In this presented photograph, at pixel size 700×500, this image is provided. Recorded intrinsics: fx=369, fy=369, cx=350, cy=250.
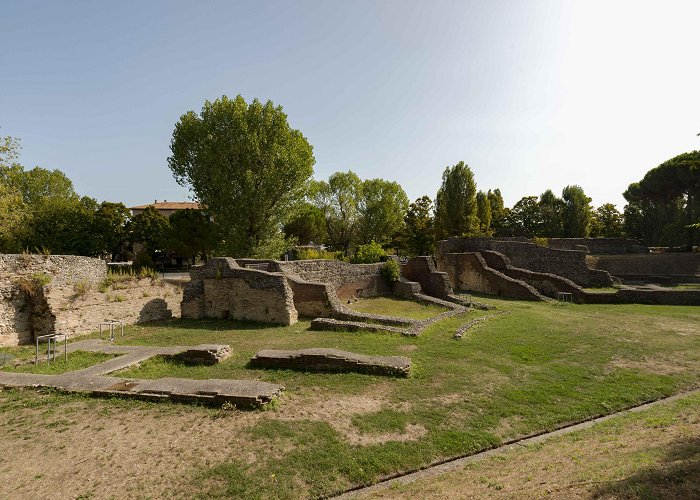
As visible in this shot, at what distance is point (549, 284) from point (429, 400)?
19.3 metres

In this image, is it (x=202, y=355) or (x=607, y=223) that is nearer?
(x=202, y=355)

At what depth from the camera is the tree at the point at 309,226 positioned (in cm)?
4825

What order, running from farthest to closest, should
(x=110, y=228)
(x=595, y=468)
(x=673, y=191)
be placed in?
(x=673, y=191)
(x=110, y=228)
(x=595, y=468)

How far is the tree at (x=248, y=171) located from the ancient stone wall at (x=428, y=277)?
370 inches

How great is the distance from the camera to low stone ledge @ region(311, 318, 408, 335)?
13.5m

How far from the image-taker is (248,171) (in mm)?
23922

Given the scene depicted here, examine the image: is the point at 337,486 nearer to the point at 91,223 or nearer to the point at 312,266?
the point at 312,266

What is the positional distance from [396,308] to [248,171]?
43.1ft

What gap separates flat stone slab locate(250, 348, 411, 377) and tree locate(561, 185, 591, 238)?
50.4 meters

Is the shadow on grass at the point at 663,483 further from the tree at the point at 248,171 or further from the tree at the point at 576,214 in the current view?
the tree at the point at 576,214

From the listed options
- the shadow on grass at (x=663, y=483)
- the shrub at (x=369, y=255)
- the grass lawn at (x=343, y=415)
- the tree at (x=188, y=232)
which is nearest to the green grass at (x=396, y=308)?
the shrub at (x=369, y=255)

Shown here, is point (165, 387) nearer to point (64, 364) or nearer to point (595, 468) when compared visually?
point (64, 364)

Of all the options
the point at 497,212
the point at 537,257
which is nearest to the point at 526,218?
the point at 497,212

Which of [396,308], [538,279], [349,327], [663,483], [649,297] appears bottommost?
[649,297]
